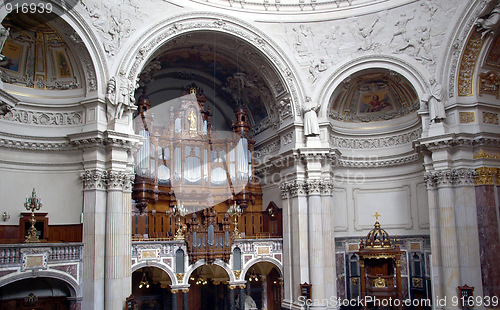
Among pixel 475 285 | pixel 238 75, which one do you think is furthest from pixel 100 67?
pixel 475 285

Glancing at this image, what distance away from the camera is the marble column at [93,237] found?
1745cm

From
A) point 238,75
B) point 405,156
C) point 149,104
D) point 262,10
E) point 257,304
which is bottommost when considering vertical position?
point 257,304

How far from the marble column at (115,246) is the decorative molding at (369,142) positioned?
11.1 meters

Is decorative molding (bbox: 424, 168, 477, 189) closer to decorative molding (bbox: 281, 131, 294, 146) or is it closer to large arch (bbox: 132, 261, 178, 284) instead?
decorative molding (bbox: 281, 131, 294, 146)

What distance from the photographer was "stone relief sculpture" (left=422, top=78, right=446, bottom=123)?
2053 cm

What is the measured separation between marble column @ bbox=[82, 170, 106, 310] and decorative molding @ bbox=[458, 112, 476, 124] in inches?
592

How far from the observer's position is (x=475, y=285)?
19359mm

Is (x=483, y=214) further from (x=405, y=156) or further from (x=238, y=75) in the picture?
(x=238, y=75)

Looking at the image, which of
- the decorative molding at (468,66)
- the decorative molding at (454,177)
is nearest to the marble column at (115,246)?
the decorative molding at (454,177)

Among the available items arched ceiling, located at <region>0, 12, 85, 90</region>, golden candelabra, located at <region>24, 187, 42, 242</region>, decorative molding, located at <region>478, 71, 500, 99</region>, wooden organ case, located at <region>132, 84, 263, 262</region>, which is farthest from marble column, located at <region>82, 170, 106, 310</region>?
decorative molding, located at <region>478, 71, 500, 99</region>

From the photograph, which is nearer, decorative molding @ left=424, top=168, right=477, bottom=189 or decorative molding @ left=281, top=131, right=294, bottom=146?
decorative molding @ left=424, top=168, right=477, bottom=189

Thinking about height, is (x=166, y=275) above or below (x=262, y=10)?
below

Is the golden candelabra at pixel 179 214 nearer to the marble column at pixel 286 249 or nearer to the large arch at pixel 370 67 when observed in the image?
the marble column at pixel 286 249

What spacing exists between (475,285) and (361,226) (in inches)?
259
